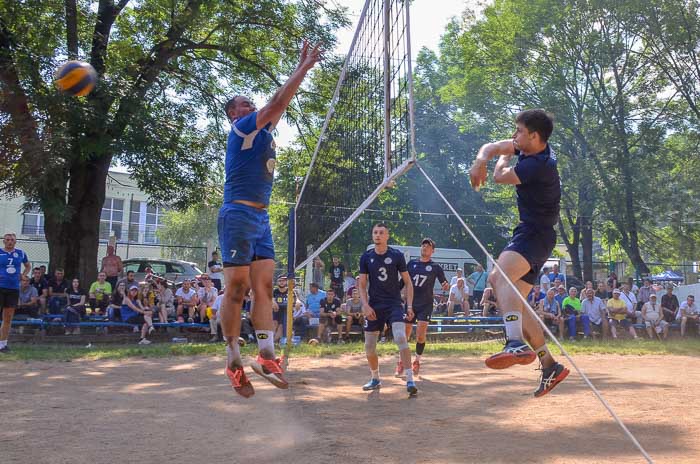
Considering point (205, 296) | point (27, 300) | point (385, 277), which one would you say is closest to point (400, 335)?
point (385, 277)

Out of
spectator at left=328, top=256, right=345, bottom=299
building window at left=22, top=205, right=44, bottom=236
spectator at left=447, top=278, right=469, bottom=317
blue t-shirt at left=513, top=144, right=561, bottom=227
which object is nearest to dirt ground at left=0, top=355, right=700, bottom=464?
blue t-shirt at left=513, top=144, right=561, bottom=227

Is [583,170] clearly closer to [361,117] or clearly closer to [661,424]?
[361,117]

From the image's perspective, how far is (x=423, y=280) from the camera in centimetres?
1005

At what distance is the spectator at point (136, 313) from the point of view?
14.1 metres

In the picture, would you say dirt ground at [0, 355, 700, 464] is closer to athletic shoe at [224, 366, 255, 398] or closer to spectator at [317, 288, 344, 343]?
athletic shoe at [224, 366, 255, 398]

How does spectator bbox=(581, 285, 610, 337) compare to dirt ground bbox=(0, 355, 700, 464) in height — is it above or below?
above

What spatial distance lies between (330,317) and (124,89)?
7.51 m

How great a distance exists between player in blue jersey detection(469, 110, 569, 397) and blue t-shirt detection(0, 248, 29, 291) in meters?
9.76

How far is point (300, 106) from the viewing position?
1922 cm

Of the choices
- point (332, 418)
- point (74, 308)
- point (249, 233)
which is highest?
point (249, 233)

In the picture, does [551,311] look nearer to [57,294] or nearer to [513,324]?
[57,294]

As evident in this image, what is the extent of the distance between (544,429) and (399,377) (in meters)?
3.56

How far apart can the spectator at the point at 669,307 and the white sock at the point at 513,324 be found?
1579 centimetres

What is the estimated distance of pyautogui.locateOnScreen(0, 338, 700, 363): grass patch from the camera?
1120cm
